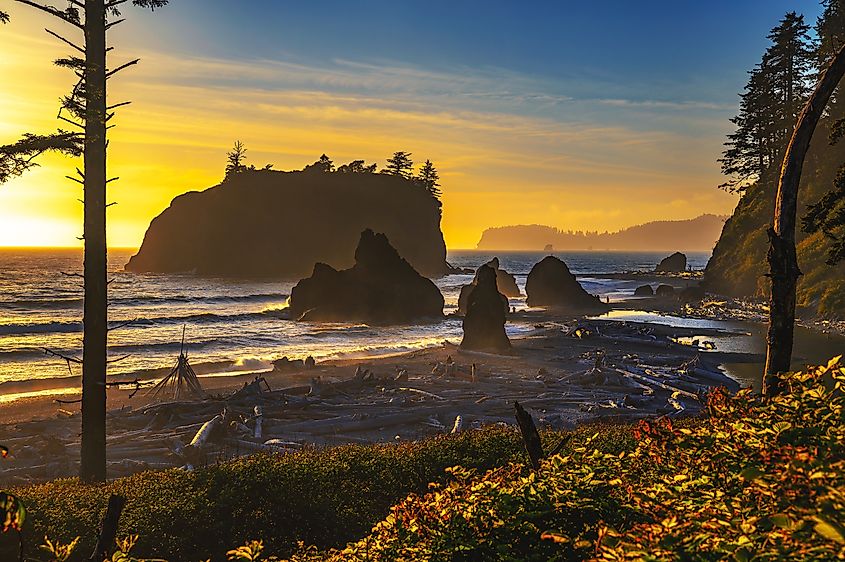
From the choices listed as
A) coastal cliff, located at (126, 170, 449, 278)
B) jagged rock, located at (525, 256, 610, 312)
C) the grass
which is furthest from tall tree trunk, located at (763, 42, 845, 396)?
coastal cliff, located at (126, 170, 449, 278)

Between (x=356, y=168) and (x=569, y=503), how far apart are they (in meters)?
162

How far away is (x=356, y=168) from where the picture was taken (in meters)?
163

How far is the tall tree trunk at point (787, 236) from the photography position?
903 cm

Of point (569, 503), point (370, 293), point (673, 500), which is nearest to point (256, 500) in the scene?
point (569, 503)

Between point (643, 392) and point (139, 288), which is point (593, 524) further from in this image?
point (139, 288)

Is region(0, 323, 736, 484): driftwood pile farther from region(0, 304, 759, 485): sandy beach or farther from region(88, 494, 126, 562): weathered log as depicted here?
region(88, 494, 126, 562): weathered log

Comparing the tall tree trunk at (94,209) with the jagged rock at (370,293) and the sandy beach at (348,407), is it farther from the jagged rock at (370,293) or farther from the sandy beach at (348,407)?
the jagged rock at (370,293)

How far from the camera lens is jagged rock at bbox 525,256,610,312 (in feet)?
219

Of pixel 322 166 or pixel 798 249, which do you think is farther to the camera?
pixel 322 166

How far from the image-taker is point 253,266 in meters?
144

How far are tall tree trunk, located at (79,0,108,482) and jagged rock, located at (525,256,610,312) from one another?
57135 millimetres

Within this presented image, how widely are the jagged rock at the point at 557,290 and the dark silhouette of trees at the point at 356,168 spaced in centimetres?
9802

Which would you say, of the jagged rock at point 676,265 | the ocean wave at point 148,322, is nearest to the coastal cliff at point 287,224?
the jagged rock at point 676,265

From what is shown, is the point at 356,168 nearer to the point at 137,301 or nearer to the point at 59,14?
the point at 137,301
